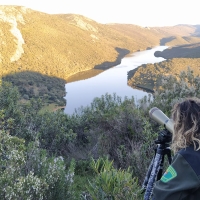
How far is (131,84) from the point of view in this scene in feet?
135

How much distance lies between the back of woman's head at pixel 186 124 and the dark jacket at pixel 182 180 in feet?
0.44

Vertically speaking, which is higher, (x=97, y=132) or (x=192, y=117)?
(x=192, y=117)

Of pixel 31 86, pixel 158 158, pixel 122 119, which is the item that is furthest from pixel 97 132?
pixel 31 86

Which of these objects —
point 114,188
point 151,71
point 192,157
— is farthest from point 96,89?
point 192,157

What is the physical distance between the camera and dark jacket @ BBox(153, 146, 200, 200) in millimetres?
930

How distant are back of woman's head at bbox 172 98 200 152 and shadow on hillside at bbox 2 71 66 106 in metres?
30.3

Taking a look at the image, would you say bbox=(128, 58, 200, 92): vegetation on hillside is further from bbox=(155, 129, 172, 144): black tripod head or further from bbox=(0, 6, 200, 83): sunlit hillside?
bbox=(155, 129, 172, 144): black tripod head

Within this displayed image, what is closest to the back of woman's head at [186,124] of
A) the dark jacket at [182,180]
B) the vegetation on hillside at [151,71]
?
the dark jacket at [182,180]

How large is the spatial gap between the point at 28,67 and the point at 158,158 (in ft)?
142

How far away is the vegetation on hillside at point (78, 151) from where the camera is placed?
1.99 meters

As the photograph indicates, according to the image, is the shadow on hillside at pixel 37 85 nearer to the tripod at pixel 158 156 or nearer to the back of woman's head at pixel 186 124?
the tripod at pixel 158 156

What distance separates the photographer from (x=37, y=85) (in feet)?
121

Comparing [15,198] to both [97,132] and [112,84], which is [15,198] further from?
[112,84]

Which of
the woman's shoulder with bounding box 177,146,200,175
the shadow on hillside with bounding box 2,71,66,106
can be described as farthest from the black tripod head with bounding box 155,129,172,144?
the shadow on hillside with bounding box 2,71,66,106
